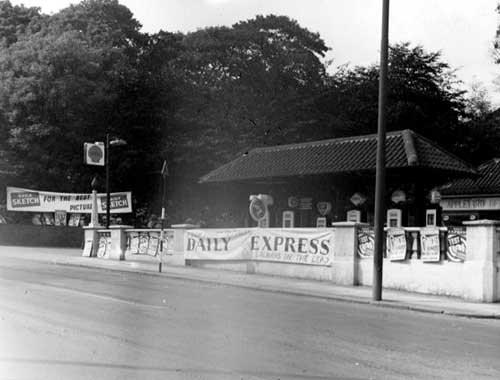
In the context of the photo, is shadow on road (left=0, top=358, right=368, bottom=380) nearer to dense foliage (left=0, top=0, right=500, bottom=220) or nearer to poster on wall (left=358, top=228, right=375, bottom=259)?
poster on wall (left=358, top=228, right=375, bottom=259)

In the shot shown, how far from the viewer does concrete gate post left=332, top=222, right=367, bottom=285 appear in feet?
63.8

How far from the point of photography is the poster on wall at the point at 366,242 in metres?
19.2

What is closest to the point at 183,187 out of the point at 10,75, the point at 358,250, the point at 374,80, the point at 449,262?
the point at 10,75

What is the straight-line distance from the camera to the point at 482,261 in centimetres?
1622

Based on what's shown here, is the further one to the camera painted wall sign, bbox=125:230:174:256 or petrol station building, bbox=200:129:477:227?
painted wall sign, bbox=125:230:174:256

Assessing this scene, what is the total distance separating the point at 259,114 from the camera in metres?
43.2

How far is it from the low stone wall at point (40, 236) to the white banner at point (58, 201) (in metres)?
1.47

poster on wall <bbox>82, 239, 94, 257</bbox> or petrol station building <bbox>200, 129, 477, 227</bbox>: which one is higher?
petrol station building <bbox>200, 129, 477, 227</bbox>

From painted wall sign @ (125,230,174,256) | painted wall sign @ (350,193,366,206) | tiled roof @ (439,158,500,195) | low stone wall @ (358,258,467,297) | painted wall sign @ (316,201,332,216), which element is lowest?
low stone wall @ (358,258,467,297)

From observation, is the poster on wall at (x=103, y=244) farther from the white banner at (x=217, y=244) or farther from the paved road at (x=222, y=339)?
the paved road at (x=222, y=339)

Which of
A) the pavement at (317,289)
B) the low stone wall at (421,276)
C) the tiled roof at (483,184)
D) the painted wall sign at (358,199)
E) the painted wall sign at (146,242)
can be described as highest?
the tiled roof at (483,184)

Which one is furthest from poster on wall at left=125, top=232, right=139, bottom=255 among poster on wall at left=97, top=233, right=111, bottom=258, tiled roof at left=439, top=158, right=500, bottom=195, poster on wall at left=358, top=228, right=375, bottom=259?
tiled roof at left=439, top=158, right=500, bottom=195

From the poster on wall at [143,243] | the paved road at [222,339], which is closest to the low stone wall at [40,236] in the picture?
the poster on wall at [143,243]

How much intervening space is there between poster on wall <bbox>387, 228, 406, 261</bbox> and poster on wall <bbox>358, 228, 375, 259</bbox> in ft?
1.72
